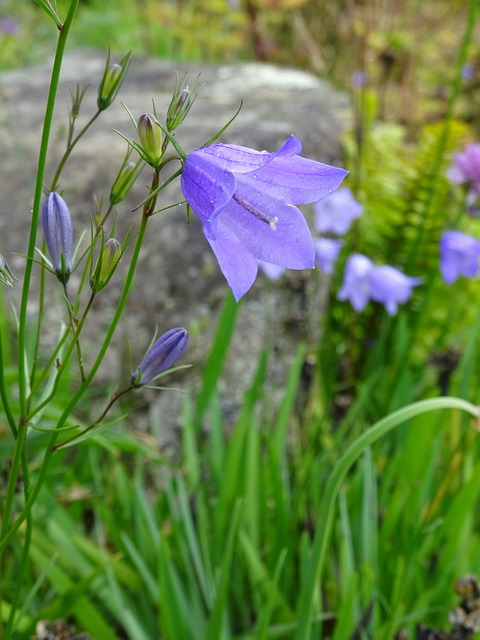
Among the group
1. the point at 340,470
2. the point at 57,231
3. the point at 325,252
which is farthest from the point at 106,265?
the point at 325,252

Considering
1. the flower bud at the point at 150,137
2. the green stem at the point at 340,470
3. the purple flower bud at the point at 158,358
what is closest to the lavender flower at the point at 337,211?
the green stem at the point at 340,470

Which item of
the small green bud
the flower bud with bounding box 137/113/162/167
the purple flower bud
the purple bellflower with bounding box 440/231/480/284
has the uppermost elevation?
the small green bud

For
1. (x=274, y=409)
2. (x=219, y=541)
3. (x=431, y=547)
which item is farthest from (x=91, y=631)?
(x=274, y=409)

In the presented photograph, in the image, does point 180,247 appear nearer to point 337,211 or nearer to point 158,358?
point 337,211

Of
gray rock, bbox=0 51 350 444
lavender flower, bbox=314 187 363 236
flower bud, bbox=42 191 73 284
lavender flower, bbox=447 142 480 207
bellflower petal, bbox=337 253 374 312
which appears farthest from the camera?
lavender flower, bbox=314 187 363 236

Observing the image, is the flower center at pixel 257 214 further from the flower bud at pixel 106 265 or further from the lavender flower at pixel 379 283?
the lavender flower at pixel 379 283

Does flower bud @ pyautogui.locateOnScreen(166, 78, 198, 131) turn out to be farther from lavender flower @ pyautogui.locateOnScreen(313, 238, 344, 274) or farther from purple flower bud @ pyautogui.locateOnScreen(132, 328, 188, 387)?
lavender flower @ pyautogui.locateOnScreen(313, 238, 344, 274)

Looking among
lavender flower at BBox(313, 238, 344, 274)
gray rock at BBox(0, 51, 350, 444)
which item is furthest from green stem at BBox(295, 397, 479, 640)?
lavender flower at BBox(313, 238, 344, 274)
